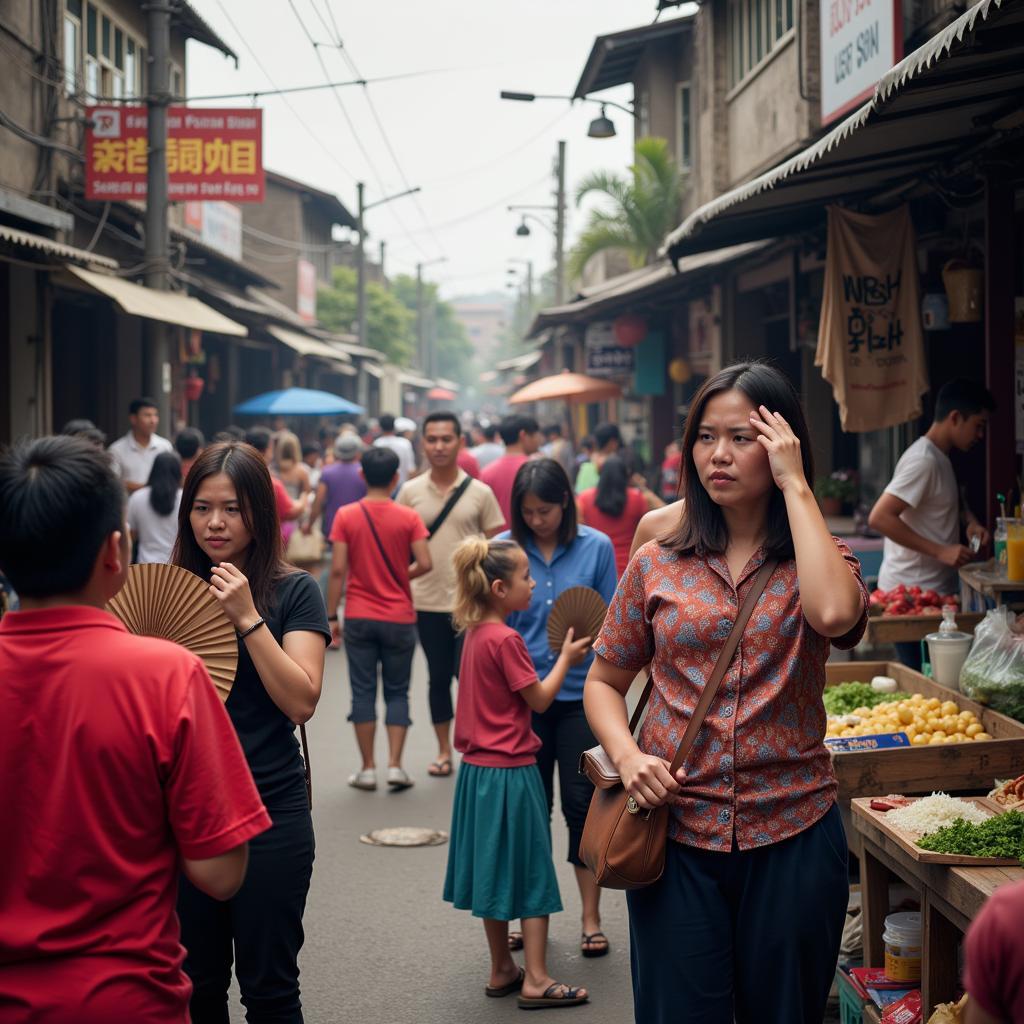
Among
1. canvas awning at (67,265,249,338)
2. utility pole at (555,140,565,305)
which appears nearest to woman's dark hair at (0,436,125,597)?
canvas awning at (67,265,249,338)

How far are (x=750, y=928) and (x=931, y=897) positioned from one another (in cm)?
118

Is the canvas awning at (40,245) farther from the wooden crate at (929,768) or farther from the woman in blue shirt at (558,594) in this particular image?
the wooden crate at (929,768)

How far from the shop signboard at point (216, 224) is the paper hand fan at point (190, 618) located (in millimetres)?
19293

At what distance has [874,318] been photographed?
28.3 ft

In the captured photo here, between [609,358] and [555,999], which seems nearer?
[555,999]

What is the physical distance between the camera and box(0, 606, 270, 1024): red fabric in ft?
7.72

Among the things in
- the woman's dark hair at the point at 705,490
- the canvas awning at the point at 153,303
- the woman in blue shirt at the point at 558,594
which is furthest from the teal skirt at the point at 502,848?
the canvas awning at the point at 153,303

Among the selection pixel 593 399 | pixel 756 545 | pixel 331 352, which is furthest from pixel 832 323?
pixel 331 352

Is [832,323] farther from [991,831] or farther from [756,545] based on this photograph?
[756,545]

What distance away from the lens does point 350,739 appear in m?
9.79

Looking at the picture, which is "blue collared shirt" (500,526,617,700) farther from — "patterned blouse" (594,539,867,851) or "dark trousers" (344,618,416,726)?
"patterned blouse" (594,539,867,851)

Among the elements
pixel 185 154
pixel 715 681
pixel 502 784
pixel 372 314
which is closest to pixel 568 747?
pixel 502 784

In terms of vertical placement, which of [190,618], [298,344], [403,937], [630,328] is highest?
[298,344]

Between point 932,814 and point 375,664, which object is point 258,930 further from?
point 375,664
